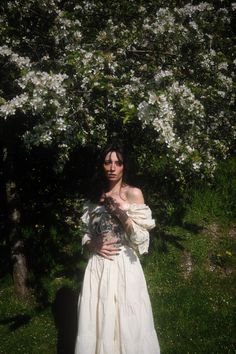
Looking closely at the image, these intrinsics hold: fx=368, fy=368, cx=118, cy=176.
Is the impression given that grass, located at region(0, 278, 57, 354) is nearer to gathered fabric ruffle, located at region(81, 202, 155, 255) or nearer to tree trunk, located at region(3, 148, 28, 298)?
tree trunk, located at region(3, 148, 28, 298)

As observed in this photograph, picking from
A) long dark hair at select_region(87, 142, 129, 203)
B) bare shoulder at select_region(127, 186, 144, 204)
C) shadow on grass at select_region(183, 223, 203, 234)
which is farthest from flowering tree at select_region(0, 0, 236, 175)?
shadow on grass at select_region(183, 223, 203, 234)

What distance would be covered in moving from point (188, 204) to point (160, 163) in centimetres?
194

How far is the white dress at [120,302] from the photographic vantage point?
3.55m

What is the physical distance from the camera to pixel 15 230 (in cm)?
517

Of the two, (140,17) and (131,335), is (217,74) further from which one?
(131,335)

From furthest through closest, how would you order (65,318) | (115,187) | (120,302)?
(65,318)
(115,187)
(120,302)

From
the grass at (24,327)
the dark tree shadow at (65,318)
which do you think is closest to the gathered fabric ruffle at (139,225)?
the dark tree shadow at (65,318)

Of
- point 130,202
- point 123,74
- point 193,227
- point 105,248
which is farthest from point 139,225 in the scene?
point 193,227

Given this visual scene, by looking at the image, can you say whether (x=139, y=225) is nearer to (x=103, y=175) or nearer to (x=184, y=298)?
(x=103, y=175)

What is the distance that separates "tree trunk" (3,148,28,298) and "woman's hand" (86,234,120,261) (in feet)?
6.01

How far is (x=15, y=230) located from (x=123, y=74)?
2.66m

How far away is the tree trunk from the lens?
16.6 ft

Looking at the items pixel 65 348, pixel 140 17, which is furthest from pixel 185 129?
pixel 65 348

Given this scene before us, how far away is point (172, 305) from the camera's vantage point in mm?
5258
